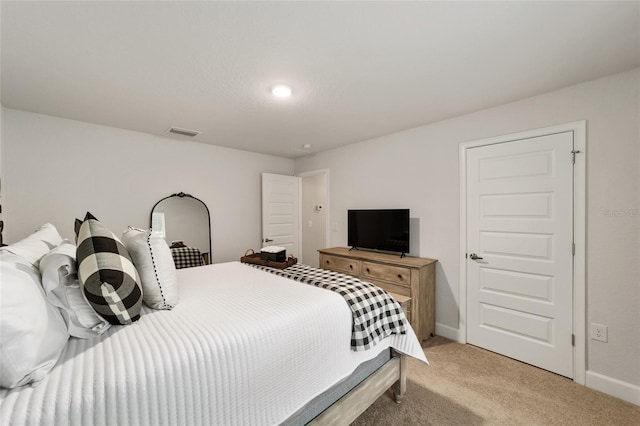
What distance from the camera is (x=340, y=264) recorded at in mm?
3432

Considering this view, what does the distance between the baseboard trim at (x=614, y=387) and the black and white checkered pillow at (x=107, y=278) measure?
318cm

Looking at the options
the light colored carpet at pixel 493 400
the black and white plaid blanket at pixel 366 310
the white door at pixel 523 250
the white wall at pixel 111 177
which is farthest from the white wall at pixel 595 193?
the white wall at pixel 111 177

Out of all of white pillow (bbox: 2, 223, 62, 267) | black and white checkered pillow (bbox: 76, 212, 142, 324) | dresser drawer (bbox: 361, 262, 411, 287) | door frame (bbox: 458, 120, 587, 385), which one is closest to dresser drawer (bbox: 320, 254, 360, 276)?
dresser drawer (bbox: 361, 262, 411, 287)

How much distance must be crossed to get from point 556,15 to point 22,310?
103 inches

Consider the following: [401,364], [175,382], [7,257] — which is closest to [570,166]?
[401,364]

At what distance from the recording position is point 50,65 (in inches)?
70.5

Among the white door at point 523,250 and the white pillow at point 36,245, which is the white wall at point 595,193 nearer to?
the white door at point 523,250

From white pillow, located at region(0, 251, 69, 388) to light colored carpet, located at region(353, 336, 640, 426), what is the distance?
1663 mm

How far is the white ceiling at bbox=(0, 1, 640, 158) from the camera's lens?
4.48 ft

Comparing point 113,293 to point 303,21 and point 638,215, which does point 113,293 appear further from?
point 638,215

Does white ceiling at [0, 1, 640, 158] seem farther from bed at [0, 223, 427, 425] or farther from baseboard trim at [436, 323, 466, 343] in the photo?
baseboard trim at [436, 323, 466, 343]

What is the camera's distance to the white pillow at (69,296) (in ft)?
3.33

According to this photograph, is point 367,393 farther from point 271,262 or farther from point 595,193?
point 595,193

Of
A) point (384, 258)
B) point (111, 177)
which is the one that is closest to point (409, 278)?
point (384, 258)
